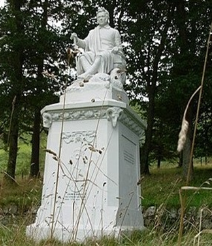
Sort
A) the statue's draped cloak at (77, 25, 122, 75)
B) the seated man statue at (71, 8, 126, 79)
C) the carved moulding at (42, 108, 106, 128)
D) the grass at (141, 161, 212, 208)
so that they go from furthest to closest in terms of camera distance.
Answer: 1. the grass at (141, 161, 212, 208)
2. the statue's draped cloak at (77, 25, 122, 75)
3. the seated man statue at (71, 8, 126, 79)
4. the carved moulding at (42, 108, 106, 128)

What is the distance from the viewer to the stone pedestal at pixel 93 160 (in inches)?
227

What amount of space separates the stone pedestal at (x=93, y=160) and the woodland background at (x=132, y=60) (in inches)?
222

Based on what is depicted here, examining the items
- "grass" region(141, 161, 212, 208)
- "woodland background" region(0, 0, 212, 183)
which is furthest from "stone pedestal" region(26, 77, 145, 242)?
"woodland background" region(0, 0, 212, 183)

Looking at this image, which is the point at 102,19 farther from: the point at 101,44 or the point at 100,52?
the point at 100,52

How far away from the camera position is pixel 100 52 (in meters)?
7.05

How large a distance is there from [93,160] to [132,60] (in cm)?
1114

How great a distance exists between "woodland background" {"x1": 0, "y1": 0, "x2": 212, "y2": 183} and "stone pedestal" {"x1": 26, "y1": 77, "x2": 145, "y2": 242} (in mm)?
5627

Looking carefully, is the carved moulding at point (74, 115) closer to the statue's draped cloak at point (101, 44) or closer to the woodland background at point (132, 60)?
the statue's draped cloak at point (101, 44)

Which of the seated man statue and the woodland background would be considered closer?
the seated man statue

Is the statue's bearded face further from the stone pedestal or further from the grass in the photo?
the grass

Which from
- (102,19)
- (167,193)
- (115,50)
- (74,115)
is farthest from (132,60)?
(74,115)

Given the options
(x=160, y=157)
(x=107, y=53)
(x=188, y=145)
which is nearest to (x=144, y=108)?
(x=160, y=157)

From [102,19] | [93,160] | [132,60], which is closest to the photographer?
[93,160]

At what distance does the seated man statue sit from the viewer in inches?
272
